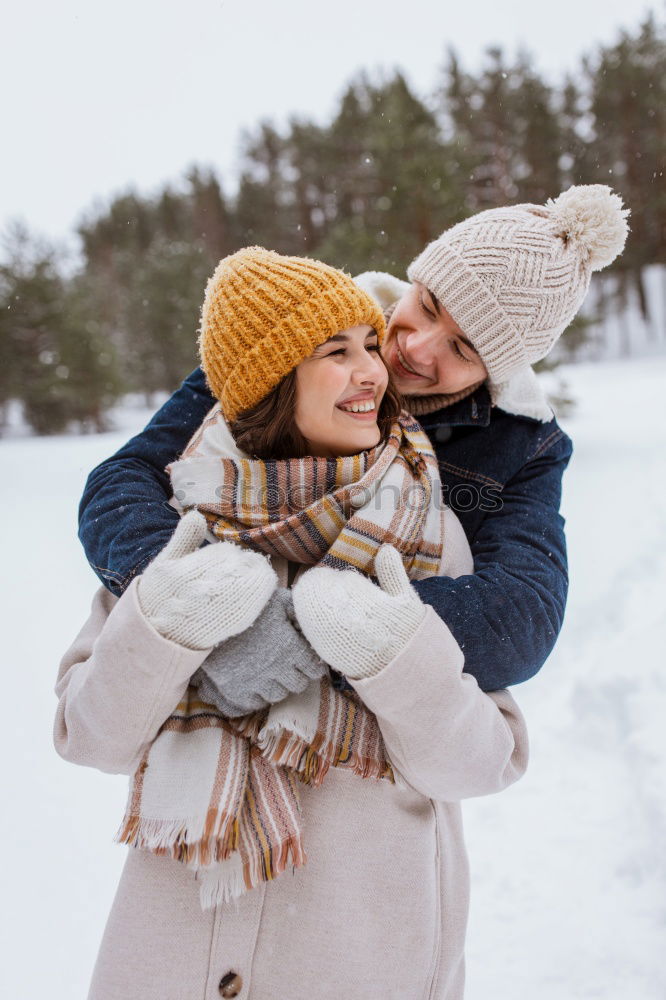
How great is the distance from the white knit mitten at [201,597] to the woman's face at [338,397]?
41 cm

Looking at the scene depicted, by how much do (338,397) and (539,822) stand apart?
232 centimetres

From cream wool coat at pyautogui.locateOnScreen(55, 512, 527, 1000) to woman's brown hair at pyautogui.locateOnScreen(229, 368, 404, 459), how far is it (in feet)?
1.62

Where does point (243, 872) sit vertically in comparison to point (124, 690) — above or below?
below

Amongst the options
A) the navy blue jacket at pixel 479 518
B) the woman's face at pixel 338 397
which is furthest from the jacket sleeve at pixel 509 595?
the woman's face at pixel 338 397

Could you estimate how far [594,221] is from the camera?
1.46 meters

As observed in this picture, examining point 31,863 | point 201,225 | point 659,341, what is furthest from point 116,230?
point 31,863

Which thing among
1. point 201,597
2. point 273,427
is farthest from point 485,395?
point 201,597

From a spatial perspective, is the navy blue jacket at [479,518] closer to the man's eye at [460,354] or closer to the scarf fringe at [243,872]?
the man's eye at [460,354]

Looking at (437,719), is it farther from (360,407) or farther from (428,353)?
(428,353)

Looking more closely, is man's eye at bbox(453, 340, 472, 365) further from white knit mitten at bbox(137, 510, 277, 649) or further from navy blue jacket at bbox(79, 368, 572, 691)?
white knit mitten at bbox(137, 510, 277, 649)

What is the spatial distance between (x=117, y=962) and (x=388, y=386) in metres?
1.24

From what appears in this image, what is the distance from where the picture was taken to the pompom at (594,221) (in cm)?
144

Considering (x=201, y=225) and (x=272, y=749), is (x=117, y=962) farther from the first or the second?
(x=201, y=225)

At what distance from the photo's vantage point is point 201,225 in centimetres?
2355
